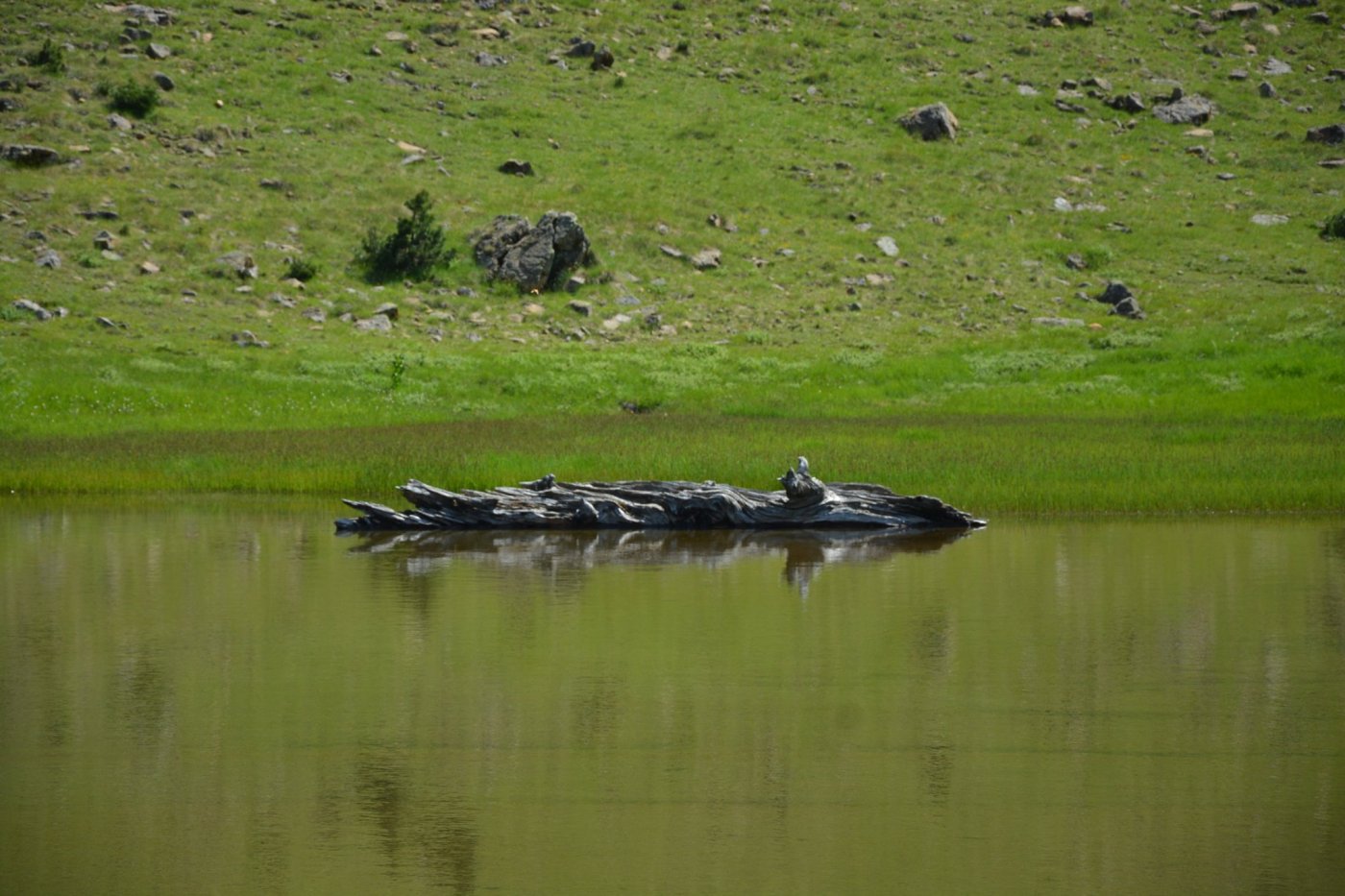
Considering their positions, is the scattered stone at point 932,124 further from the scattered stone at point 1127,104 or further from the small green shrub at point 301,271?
the small green shrub at point 301,271

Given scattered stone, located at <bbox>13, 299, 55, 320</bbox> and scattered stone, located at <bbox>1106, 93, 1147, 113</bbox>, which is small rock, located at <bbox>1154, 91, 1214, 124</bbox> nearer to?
scattered stone, located at <bbox>1106, 93, 1147, 113</bbox>

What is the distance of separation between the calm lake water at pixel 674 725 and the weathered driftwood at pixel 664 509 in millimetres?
→ 3756

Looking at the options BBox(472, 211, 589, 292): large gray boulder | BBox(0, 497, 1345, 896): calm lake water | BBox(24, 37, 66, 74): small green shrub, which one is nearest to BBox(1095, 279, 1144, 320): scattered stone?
BBox(472, 211, 589, 292): large gray boulder

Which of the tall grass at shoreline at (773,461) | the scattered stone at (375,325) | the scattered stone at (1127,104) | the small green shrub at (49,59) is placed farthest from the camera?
the scattered stone at (1127,104)

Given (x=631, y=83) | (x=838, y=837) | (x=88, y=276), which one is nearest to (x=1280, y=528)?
(x=838, y=837)

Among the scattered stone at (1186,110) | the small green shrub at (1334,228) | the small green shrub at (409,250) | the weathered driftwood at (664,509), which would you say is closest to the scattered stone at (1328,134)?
the scattered stone at (1186,110)

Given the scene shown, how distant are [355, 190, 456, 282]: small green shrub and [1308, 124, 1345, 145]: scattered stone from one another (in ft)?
161

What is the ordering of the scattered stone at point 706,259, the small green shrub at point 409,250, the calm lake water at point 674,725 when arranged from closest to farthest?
the calm lake water at point 674,725, the small green shrub at point 409,250, the scattered stone at point 706,259

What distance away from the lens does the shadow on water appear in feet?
78.6

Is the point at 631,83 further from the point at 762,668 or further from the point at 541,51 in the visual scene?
the point at 762,668

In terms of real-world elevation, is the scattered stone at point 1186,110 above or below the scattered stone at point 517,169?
above

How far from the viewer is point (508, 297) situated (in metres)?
59.4

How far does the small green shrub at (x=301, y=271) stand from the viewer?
5803cm

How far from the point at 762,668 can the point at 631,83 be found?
70.1 m
